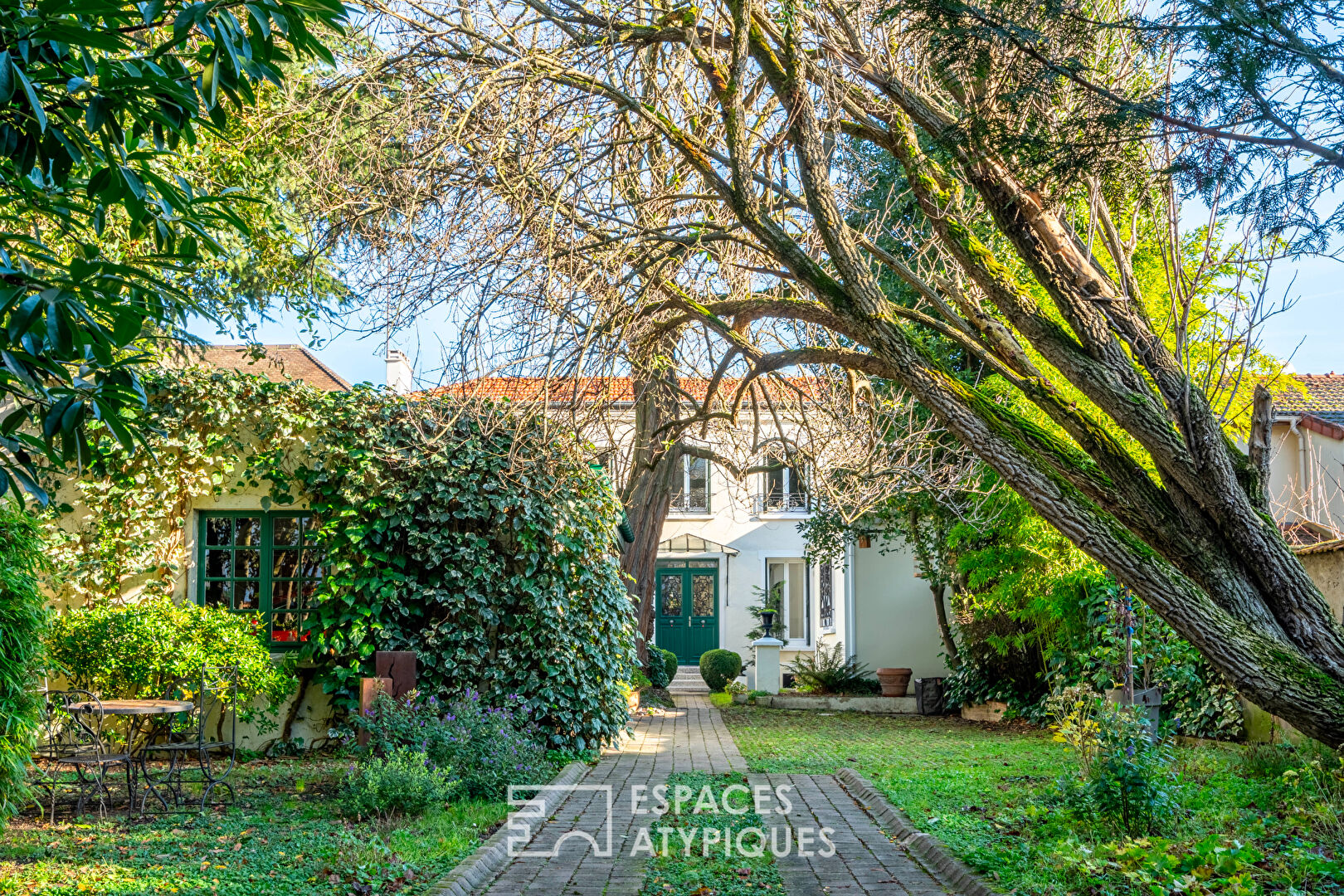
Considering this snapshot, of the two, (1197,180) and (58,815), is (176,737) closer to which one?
(58,815)

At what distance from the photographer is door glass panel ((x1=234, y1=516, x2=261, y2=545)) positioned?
1014 cm

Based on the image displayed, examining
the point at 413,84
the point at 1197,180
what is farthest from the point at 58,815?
the point at 1197,180

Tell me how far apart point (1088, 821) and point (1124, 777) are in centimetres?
36

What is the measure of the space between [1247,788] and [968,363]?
26.8 feet

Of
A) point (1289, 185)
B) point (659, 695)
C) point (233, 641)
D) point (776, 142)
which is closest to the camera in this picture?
point (1289, 185)

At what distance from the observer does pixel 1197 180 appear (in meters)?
5.00

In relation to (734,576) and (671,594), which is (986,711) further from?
(671,594)

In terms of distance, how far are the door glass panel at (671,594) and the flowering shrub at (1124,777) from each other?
17484 millimetres

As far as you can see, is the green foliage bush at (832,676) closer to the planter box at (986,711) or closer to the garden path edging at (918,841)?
the planter box at (986,711)

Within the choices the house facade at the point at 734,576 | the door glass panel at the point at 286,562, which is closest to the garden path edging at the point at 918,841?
the door glass panel at the point at 286,562

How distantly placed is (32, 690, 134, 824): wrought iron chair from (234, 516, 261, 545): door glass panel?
2095 mm

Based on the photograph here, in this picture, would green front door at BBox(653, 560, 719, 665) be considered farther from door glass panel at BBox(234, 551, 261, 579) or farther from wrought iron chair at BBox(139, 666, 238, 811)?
wrought iron chair at BBox(139, 666, 238, 811)

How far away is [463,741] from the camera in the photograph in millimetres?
7262

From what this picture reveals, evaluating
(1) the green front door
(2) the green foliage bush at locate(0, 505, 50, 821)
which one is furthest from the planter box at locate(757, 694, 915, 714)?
(2) the green foliage bush at locate(0, 505, 50, 821)
